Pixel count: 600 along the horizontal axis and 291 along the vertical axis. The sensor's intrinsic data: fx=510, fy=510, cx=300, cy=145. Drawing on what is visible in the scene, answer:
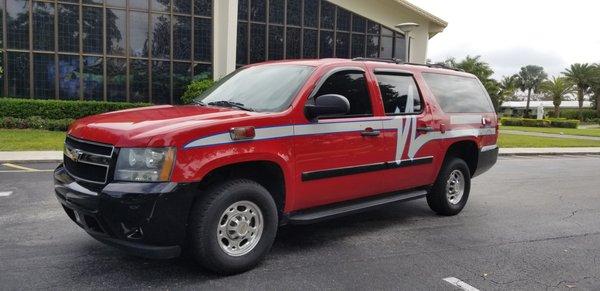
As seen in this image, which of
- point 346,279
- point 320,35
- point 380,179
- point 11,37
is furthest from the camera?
point 320,35

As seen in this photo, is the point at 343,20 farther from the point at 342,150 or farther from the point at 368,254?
the point at 368,254

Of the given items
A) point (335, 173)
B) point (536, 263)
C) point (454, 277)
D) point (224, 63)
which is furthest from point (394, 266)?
point (224, 63)

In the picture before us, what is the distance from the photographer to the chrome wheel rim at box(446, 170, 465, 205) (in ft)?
21.9

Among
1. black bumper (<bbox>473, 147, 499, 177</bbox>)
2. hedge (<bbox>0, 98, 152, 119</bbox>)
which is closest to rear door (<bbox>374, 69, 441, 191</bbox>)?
black bumper (<bbox>473, 147, 499, 177</bbox>)

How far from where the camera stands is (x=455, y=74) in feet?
22.5

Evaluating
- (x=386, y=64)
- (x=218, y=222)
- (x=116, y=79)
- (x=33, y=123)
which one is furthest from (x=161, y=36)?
(x=218, y=222)

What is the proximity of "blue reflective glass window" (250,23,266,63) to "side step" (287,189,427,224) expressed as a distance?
1836 centimetres

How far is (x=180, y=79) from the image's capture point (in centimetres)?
2250

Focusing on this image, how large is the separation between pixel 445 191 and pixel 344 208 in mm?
1991

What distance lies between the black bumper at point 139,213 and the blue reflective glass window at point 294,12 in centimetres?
2087

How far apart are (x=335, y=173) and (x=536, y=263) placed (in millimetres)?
2133

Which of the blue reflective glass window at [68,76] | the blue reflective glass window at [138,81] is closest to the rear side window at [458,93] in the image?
the blue reflective glass window at [138,81]

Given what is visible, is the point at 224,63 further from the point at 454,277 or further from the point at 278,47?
the point at 454,277

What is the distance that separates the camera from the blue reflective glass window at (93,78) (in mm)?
21163
